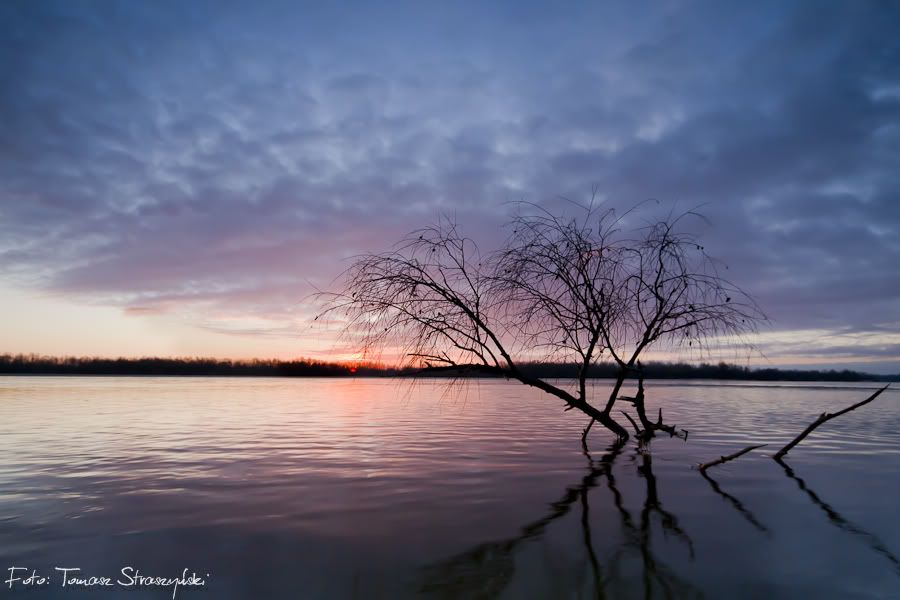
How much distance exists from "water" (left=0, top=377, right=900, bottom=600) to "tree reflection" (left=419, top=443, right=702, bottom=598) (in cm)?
3

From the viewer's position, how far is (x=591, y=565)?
241 inches

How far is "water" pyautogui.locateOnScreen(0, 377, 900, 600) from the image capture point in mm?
5711

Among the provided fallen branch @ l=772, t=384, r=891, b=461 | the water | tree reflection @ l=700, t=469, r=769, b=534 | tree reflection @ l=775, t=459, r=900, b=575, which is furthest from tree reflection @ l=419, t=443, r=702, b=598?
Answer: fallen branch @ l=772, t=384, r=891, b=461

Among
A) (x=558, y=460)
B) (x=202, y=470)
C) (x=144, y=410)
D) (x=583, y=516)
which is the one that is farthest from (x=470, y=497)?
(x=144, y=410)

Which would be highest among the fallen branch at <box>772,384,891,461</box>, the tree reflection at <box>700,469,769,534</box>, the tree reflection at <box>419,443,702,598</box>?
the fallen branch at <box>772,384,891,461</box>

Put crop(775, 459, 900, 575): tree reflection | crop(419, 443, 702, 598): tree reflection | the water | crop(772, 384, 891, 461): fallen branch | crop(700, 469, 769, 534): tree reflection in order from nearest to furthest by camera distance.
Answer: crop(419, 443, 702, 598): tree reflection → the water → crop(775, 459, 900, 575): tree reflection → crop(700, 469, 769, 534): tree reflection → crop(772, 384, 891, 461): fallen branch

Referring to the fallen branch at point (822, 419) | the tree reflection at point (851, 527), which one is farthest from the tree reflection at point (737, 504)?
the fallen branch at point (822, 419)

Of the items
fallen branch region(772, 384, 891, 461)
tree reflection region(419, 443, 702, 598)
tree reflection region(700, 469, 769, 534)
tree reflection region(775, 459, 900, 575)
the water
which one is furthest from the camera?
fallen branch region(772, 384, 891, 461)

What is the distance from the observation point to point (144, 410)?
26.9 metres

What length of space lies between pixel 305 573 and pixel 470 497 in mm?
3834

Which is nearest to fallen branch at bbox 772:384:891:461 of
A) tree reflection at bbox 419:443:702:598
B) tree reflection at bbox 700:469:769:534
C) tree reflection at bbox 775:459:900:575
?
tree reflection at bbox 775:459:900:575

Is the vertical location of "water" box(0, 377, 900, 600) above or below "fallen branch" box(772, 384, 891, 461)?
below

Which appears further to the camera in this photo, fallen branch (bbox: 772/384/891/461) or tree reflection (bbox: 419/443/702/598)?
fallen branch (bbox: 772/384/891/461)

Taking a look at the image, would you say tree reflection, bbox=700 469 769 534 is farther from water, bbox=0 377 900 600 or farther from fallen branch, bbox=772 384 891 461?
fallen branch, bbox=772 384 891 461
